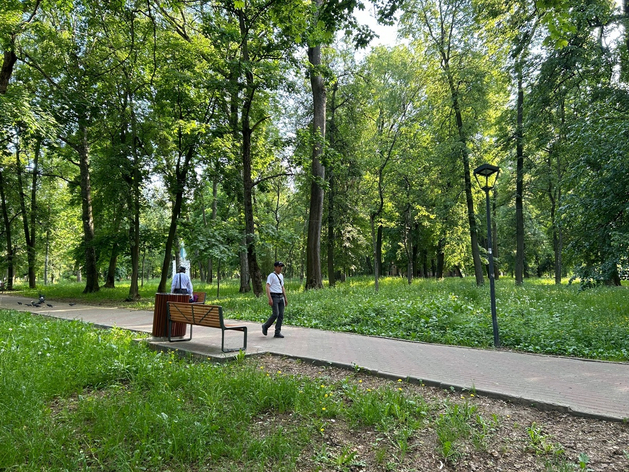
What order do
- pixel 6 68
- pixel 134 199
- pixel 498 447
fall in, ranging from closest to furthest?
pixel 498 447
pixel 6 68
pixel 134 199

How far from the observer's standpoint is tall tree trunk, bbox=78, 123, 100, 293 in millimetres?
19562

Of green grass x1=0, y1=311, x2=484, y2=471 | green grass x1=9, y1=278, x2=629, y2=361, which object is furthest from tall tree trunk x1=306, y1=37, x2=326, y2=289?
green grass x1=0, y1=311, x2=484, y2=471

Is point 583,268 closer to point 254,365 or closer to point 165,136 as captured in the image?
point 254,365

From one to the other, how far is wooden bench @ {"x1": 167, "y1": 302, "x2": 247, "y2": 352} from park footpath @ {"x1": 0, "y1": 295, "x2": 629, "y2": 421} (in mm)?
415

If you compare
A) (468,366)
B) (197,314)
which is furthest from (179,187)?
(468,366)

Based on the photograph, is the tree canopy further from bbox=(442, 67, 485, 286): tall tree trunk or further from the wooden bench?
the wooden bench

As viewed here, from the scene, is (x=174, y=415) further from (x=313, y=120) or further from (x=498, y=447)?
(x=313, y=120)

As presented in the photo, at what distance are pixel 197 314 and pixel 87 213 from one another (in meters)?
17.4

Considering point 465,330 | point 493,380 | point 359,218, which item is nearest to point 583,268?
point 465,330

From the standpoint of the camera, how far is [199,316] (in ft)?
22.4

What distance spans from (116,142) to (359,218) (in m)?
13.2

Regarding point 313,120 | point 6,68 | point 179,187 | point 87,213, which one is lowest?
point 87,213

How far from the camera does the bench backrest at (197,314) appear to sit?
6.52 metres

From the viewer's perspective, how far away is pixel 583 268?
825cm
